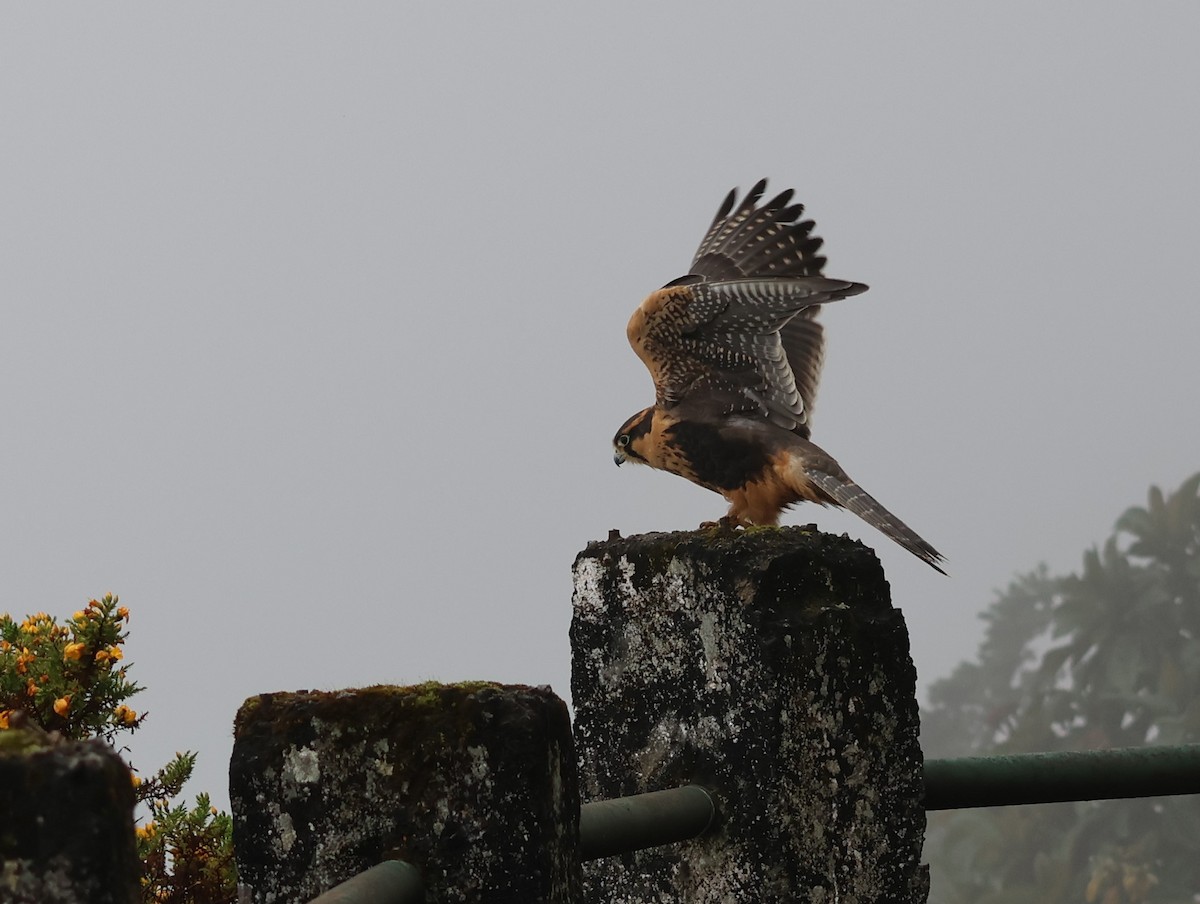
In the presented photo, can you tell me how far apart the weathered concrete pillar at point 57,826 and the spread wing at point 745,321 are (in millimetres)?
3760

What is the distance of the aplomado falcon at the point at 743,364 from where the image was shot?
4.42 meters

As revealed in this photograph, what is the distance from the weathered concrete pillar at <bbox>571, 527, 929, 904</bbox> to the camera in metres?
2.19

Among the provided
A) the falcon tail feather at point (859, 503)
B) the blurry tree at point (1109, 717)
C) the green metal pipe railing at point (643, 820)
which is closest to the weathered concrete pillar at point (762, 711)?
the green metal pipe railing at point (643, 820)

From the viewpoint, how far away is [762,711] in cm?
218

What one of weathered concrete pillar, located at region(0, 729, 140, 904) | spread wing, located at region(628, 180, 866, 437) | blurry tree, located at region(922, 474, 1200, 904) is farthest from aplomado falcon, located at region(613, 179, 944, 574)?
blurry tree, located at region(922, 474, 1200, 904)

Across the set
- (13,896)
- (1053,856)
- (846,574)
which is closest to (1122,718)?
(1053,856)

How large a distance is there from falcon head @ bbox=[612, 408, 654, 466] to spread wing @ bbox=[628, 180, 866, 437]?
0.10m

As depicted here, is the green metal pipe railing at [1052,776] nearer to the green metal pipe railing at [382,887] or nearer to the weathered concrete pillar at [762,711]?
the weathered concrete pillar at [762,711]

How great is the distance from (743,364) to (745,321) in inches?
6.8

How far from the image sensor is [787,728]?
7.16 ft

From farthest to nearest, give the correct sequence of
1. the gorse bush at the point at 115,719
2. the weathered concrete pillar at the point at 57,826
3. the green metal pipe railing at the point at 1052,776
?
the gorse bush at the point at 115,719, the green metal pipe railing at the point at 1052,776, the weathered concrete pillar at the point at 57,826

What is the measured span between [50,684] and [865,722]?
9.47ft

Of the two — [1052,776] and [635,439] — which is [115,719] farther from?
[1052,776]

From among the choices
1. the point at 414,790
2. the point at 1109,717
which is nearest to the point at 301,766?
the point at 414,790
